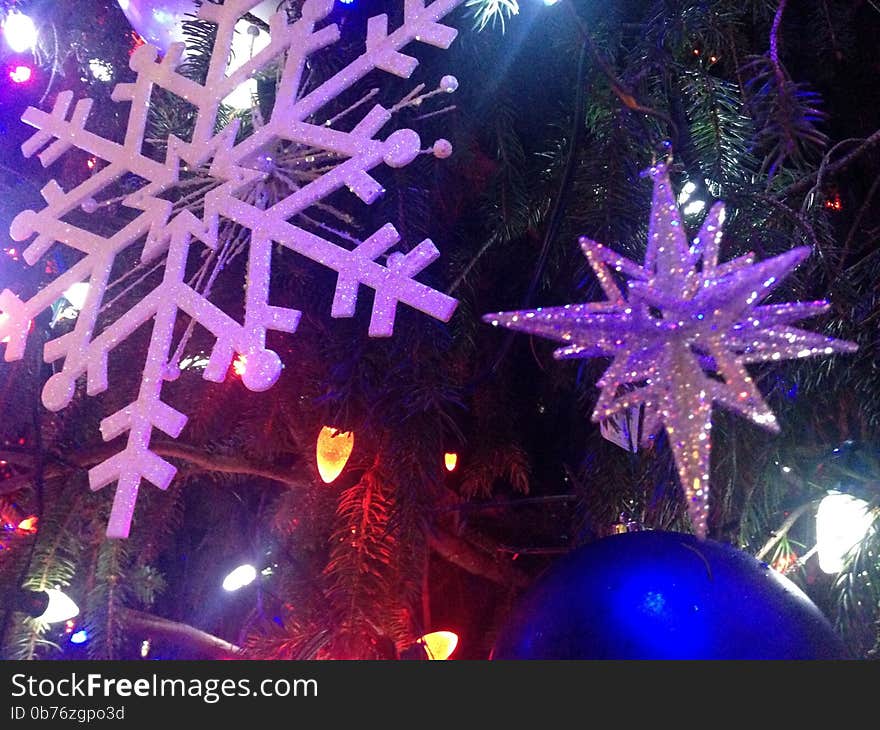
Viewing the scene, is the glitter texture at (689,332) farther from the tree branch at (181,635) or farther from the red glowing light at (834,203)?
the tree branch at (181,635)

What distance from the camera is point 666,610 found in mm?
502

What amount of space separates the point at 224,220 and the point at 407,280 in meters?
0.25

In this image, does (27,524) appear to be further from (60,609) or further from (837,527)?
(837,527)

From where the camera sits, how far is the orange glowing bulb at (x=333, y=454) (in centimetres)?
86

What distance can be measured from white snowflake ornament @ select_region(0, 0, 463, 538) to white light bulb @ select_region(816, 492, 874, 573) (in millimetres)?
469

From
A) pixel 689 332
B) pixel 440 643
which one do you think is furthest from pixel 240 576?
pixel 689 332

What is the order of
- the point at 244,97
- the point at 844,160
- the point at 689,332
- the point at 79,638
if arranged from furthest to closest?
the point at 79,638 → the point at 244,97 → the point at 844,160 → the point at 689,332

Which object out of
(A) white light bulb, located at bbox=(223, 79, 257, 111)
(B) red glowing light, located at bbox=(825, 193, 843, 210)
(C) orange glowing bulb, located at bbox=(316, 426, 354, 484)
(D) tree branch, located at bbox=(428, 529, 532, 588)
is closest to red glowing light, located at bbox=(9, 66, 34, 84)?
(A) white light bulb, located at bbox=(223, 79, 257, 111)

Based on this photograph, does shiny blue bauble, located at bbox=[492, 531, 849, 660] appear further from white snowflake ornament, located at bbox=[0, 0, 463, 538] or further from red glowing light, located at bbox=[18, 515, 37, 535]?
red glowing light, located at bbox=[18, 515, 37, 535]

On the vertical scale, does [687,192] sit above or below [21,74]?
below

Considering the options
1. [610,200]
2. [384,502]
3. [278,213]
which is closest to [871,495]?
[610,200]

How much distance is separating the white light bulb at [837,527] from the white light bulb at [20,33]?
3.36 ft

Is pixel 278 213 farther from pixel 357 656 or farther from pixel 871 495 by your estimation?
pixel 871 495

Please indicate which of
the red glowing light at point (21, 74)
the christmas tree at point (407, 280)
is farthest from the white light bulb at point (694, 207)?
the red glowing light at point (21, 74)
